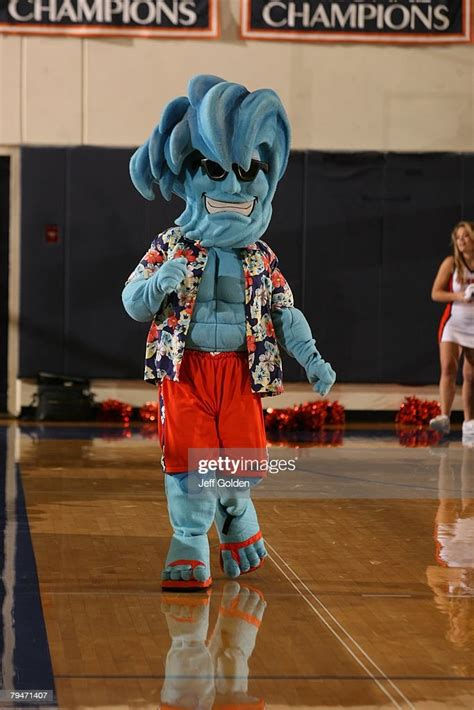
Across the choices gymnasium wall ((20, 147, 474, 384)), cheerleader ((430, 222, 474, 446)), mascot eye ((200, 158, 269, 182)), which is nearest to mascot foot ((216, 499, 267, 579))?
mascot eye ((200, 158, 269, 182))

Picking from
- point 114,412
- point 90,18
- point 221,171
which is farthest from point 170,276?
point 90,18

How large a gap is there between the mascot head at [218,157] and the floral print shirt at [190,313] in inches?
3.3

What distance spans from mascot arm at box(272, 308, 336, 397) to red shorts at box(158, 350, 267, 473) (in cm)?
20

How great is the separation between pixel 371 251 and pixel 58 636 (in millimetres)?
7681

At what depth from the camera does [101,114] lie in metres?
11.1

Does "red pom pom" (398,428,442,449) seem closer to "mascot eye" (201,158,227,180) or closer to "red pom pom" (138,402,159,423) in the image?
"red pom pom" (138,402,159,423)

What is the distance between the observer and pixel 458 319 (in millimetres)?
9969

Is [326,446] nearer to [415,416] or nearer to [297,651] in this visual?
[415,416]

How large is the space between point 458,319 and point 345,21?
9.35 feet

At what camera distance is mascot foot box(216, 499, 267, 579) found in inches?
195

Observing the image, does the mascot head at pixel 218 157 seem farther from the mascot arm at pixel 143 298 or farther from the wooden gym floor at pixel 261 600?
the wooden gym floor at pixel 261 600

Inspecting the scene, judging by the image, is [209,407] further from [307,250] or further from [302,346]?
[307,250]

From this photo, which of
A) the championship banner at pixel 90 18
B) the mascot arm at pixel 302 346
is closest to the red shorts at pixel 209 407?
the mascot arm at pixel 302 346

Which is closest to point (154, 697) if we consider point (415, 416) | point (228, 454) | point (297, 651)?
point (297, 651)
